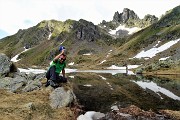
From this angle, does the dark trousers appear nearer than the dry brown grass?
No

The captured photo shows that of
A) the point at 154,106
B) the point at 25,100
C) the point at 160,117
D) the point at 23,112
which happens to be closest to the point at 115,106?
the point at 154,106

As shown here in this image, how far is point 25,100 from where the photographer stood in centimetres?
2627

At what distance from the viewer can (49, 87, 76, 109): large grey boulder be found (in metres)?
26.4

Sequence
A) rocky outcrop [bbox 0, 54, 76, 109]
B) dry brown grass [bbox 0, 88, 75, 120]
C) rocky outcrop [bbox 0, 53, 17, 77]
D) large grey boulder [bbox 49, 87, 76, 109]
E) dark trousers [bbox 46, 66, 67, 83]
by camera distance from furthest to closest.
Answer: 1. rocky outcrop [bbox 0, 53, 17, 77]
2. dark trousers [bbox 46, 66, 67, 83]
3. rocky outcrop [bbox 0, 54, 76, 109]
4. large grey boulder [bbox 49, 87, 76, 109]
5. dry brown grass [bbox 0, 88, 75, 120]

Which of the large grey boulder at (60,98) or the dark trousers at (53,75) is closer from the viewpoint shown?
the large grey boulder at (60,98)

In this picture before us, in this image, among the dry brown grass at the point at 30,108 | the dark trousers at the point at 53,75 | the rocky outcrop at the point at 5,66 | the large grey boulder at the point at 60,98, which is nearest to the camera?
the dry brown grass at the point at 30,108

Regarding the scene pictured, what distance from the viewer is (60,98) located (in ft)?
89.1

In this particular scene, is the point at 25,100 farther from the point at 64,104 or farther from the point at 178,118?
the point at 178,118

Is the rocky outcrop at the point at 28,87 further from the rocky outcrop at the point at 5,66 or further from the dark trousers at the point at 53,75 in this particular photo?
the dark trousers at the point at 53,75

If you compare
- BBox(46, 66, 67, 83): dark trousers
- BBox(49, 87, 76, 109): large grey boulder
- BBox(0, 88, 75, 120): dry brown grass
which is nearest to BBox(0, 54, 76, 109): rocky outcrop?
BBox(49, 87, 76, 109): large grey boulder

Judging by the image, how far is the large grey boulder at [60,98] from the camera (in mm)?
26373

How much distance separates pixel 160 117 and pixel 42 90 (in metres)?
12.2

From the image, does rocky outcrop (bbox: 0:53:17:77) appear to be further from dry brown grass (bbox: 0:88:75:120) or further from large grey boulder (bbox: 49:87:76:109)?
large grey boulder (bbox: 49:87:76:109)

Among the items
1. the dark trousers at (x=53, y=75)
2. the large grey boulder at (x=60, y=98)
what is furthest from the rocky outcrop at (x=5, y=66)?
the large grey boulder at (x=60, y=98)
